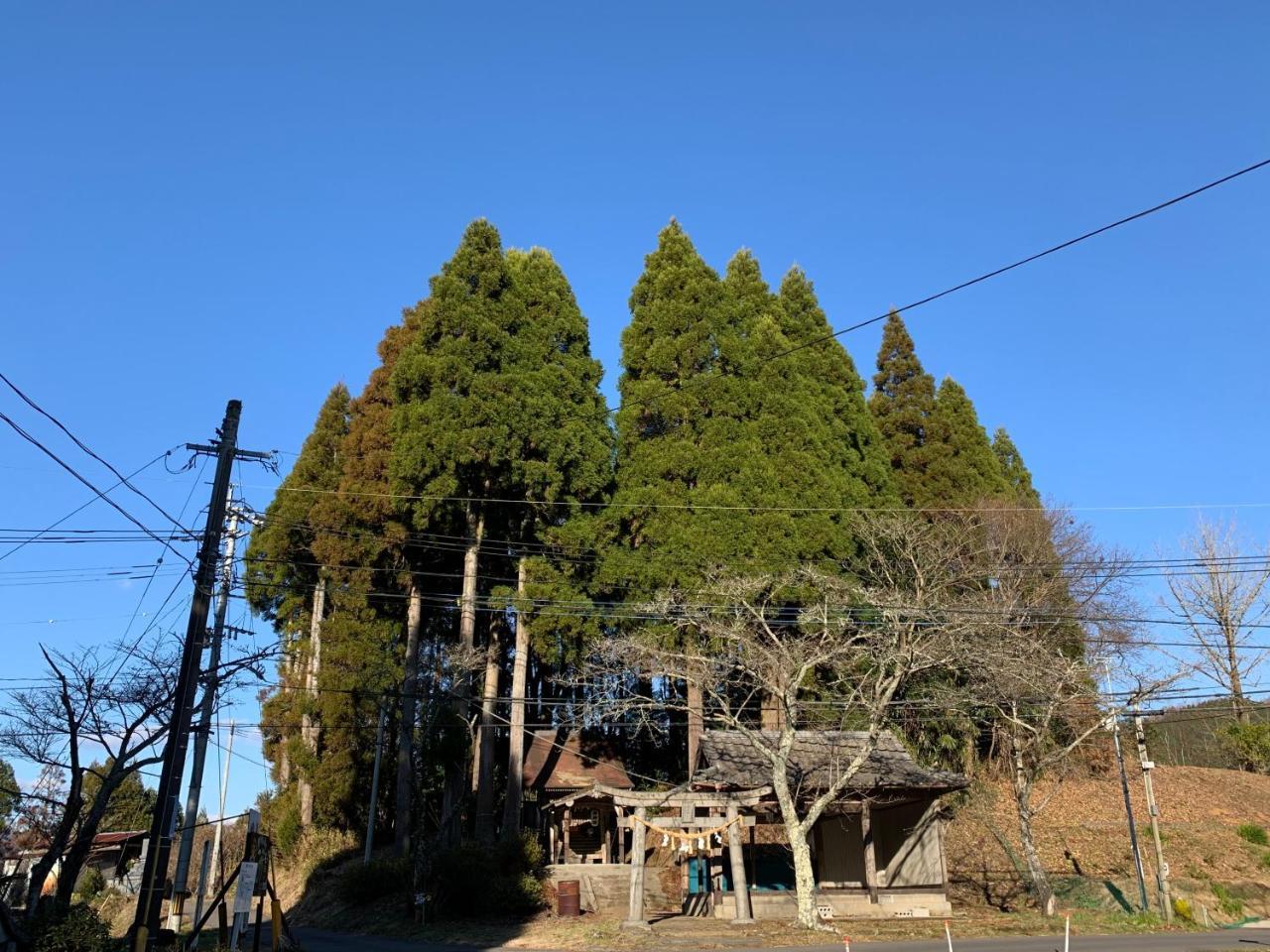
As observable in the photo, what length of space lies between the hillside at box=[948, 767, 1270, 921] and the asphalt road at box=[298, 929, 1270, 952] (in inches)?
163

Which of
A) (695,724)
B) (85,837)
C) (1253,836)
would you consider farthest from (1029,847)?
(85,837)

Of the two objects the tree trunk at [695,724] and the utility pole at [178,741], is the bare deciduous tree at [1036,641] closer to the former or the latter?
the tree trunk at [695,724]

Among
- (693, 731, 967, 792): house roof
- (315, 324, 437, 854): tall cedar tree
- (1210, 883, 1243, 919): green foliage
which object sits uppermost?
(315, 324, 437, 854): tall cedar tree

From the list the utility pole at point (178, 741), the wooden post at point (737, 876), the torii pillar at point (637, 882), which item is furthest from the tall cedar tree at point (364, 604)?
the utility pole at point (178, 741)

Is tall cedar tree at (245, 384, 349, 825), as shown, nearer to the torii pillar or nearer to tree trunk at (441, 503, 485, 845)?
tree trunk at (441, 503, 485, 845)

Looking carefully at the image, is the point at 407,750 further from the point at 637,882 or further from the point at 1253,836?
the point at 1253,836

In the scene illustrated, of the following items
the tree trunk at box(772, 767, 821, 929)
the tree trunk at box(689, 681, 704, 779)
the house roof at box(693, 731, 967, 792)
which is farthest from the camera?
the tree trunk at box(689, 681, 704, 779)

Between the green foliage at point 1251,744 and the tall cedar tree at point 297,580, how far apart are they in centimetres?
3370

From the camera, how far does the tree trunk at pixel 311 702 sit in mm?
30469

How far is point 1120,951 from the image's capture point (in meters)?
14.7

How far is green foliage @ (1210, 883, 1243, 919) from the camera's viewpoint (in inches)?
903

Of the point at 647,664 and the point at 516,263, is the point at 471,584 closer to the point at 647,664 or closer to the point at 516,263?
the point at 647,664

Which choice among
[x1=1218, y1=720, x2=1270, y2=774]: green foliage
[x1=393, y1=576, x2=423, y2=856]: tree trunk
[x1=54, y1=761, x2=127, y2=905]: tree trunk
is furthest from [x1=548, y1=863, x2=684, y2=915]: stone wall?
[x1=1218, y1=720, x2=1270, y2=774]: green foliage

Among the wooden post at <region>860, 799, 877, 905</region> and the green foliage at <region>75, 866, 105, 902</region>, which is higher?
the wooden post at <region>860, 799, 877, 905</region>
